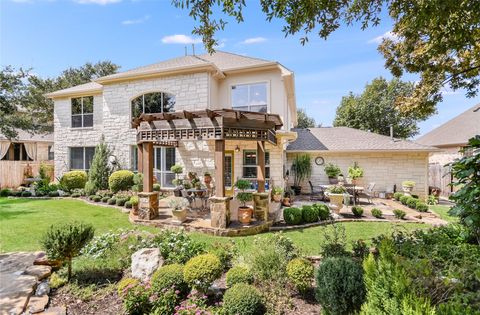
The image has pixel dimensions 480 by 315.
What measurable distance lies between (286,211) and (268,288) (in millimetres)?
4819

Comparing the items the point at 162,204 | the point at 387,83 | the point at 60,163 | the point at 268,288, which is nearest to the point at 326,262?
the point at 268,288

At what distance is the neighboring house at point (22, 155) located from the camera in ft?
50.7

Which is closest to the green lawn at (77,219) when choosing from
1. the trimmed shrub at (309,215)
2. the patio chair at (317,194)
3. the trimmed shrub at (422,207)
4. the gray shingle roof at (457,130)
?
Result: the trimmed shrub at (309,215)

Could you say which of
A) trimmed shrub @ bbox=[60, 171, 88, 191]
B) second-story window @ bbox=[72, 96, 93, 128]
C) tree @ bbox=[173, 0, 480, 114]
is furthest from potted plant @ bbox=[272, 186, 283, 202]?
second-story window @ bbox=[72, 96, 93, 128]

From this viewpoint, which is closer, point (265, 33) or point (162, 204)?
point (265, 33)

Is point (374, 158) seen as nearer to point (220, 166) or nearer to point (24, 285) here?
point (220, 166)

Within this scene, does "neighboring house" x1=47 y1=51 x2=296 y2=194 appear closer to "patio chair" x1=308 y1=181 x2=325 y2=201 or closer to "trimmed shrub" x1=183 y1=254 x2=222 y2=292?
"patio chair" x1=308 y1=181 x2=325 y2=201

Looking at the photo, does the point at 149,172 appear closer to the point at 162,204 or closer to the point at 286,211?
the point at 162,204

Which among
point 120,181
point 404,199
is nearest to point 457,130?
point 404,199

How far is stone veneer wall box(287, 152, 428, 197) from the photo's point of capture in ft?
45.2

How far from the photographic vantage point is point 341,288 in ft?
10.1

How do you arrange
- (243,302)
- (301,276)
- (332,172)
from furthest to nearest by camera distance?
(332,172) < (301,276) < (243,302)

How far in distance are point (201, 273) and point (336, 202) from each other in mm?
7407

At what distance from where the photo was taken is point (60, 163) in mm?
15578
